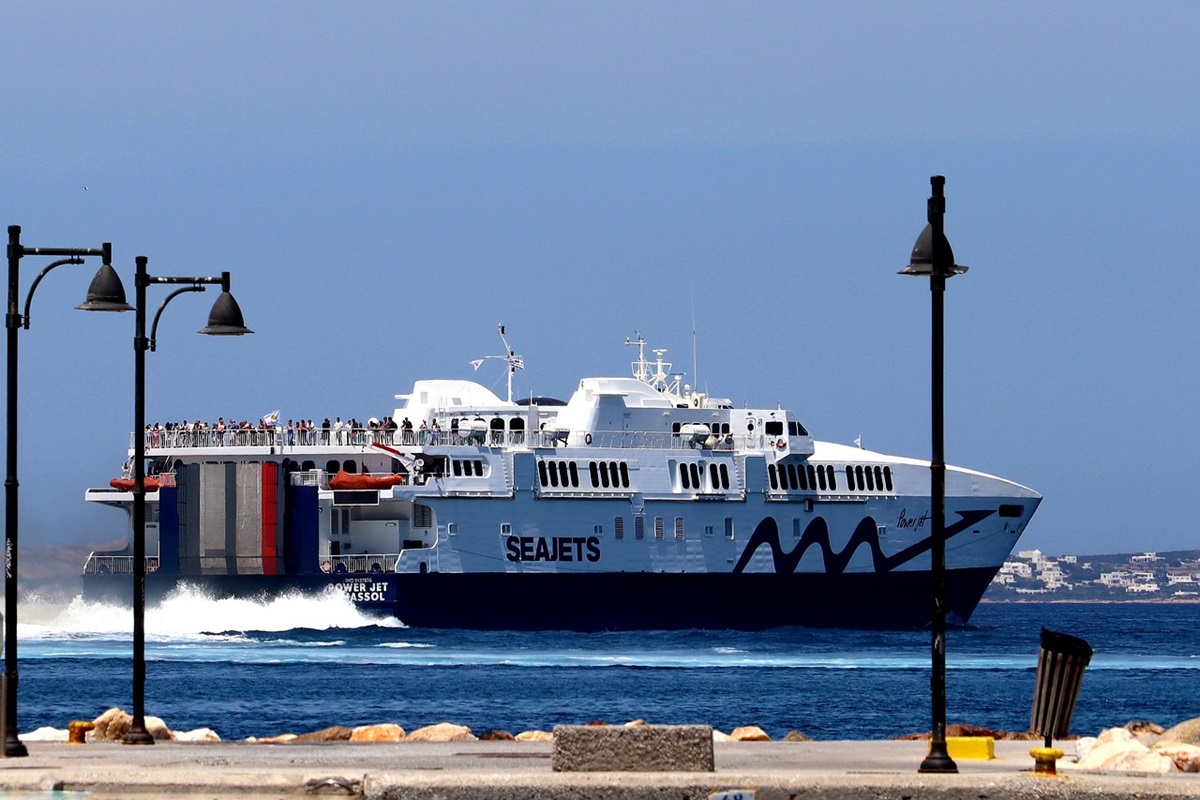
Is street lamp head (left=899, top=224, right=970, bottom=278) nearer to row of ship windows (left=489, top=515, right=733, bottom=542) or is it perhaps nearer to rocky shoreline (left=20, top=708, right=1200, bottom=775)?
rocky shoreline (left=20, top=708, right=1200, bottom=775)

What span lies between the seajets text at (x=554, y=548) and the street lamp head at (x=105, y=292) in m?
37.4

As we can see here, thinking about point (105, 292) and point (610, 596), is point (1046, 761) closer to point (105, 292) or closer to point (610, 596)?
point (105, 292)

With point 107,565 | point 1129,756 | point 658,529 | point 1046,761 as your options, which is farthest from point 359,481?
point 1046,761

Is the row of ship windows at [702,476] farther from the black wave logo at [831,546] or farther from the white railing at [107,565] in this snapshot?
the white railing at [107,565]

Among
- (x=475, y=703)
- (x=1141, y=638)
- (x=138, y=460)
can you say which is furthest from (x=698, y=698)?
(x=1141, y=638)

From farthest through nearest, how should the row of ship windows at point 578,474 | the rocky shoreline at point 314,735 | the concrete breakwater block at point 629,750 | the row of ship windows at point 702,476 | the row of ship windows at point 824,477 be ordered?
the row of ship windows at point 824,477 → the row of ship windows at point 702,476 → the row of ship windows at point 578,474 → the rocky shoreline at point 314,735 → the concrete breakwater block at point 629,750

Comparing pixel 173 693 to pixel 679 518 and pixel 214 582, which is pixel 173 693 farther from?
pixel 679 518

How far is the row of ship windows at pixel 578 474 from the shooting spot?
57938 mm

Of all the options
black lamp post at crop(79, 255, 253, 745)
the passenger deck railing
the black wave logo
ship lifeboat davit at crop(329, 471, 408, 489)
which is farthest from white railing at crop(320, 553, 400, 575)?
black lamp post at crop(79, 255, 253, 745)

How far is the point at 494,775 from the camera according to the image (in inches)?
620

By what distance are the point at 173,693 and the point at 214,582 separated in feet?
55.9

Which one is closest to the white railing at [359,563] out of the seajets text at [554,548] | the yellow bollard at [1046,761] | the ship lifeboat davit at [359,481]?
the ship lifeboat davit at [359,481]

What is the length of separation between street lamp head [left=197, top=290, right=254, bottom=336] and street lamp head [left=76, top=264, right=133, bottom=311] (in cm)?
113

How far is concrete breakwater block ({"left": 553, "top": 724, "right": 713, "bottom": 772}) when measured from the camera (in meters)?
16.0
